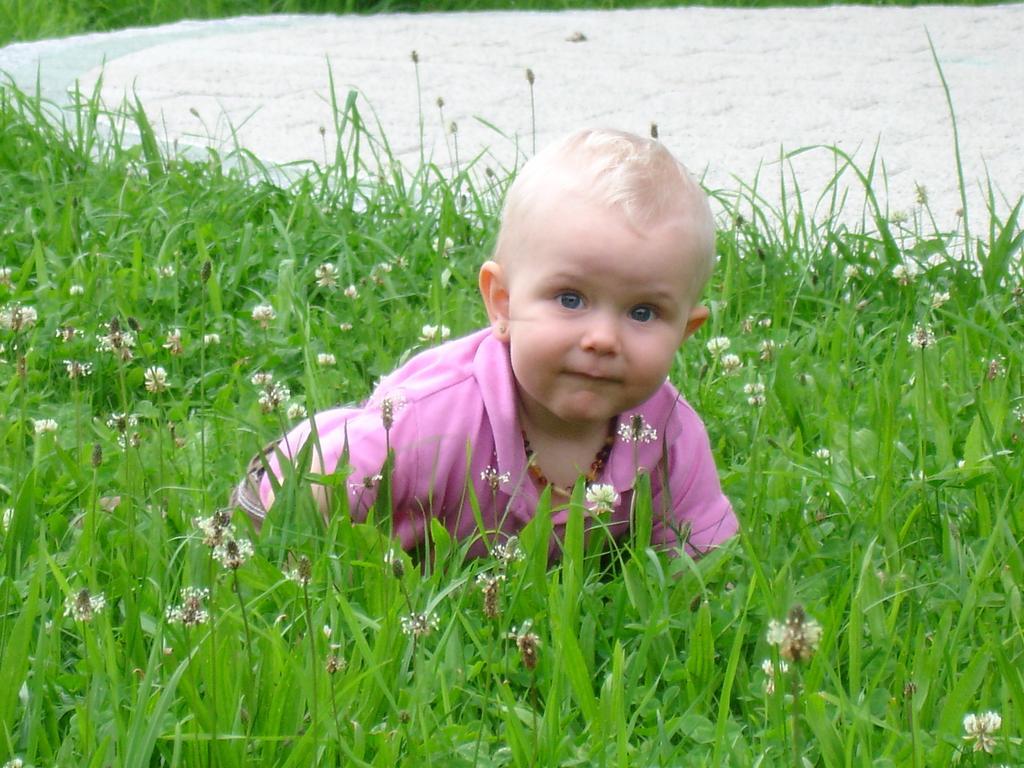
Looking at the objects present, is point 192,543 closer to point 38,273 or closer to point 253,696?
point 253,696

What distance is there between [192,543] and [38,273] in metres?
1.86

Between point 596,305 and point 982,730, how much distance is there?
104cm

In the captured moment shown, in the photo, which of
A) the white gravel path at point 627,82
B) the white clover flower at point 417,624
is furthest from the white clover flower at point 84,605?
the white gravel path at point 627,82

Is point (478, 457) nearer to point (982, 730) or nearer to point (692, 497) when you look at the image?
point (692, 497)

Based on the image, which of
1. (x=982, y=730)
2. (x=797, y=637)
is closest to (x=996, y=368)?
(x=982, y=730)

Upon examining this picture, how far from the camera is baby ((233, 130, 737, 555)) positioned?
2.80 m

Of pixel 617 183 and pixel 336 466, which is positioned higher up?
pixel 617 183

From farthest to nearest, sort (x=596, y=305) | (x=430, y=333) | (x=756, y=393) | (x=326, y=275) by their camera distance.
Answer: (x=326, y=275) → (x=430, y=333) → (x=756, y=393) → (x=596, y=305)

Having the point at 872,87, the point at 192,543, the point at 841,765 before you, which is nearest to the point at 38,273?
the point at 192,543

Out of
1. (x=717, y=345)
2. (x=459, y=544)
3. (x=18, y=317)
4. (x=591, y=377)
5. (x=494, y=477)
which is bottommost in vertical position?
(x=459, y=544)

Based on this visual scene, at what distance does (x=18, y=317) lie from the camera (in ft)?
9.36

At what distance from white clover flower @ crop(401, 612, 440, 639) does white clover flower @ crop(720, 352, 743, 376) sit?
135 cm

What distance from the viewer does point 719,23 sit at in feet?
29.7

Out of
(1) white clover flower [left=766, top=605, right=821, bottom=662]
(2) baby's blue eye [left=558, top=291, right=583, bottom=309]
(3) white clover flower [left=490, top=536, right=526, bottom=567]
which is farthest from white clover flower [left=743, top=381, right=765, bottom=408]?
(1) white clover flower [left=766, top=605, right=821, bottom=662]
